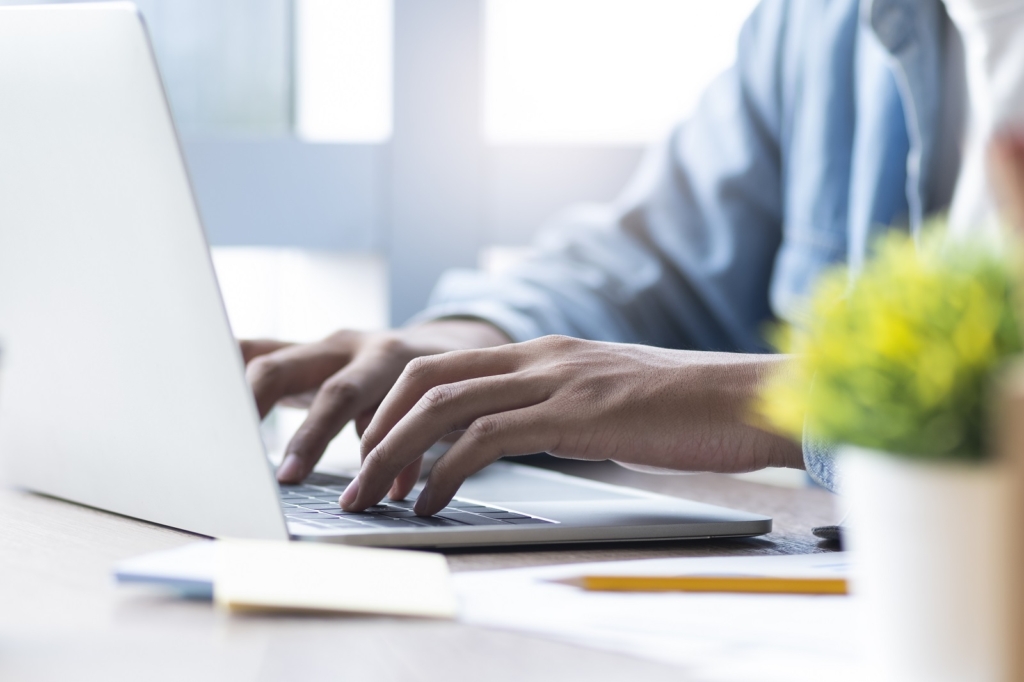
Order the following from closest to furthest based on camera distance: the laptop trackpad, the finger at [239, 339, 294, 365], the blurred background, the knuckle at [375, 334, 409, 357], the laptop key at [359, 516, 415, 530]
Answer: the laptop key at [359, 516, 415, 530]
the laptop trackpad
the knuckle at [375, 334, 409, 357]
the finger at [239, 339, 294, 365]
the blurred background

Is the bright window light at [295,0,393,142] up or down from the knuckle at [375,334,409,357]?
up

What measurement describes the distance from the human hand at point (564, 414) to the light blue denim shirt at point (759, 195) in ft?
1.29

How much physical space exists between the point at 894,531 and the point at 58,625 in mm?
255

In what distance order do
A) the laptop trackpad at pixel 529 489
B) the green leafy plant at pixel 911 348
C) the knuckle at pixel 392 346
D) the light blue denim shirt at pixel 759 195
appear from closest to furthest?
the green leafy plant at pixel 911 348, the laptop trackpad at pixel 529 489, the knuckle at pixel 392 346, the light blue denim shirt at pixel 759 195

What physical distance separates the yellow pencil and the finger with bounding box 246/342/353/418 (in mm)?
401

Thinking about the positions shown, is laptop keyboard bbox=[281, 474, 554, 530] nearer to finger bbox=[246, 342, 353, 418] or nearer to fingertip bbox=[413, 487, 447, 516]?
fingertip bbox=[413, 487, 447, 516]

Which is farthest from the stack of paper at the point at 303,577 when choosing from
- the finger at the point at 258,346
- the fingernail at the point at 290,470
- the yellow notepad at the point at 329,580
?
the finger at the point at 258,346

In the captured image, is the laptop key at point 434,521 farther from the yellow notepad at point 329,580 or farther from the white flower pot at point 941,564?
the white flower pot at point 941,564

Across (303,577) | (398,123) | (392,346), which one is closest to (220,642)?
(303,577)

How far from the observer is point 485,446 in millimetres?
525

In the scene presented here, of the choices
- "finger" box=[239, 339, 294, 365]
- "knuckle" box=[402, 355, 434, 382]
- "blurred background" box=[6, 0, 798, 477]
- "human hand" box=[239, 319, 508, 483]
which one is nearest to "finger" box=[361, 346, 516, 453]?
"knuckle" box=[402, 355, 434, 382]

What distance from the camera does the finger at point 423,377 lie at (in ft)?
1.85

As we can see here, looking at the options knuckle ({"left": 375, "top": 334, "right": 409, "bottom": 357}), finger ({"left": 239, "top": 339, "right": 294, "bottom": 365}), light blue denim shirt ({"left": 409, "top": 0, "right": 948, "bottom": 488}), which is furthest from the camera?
light blue denim shirt ({"left": 409, "top": 0, "right": 948, "bottom": 488})

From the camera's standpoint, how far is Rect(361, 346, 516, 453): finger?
0.56 meters
